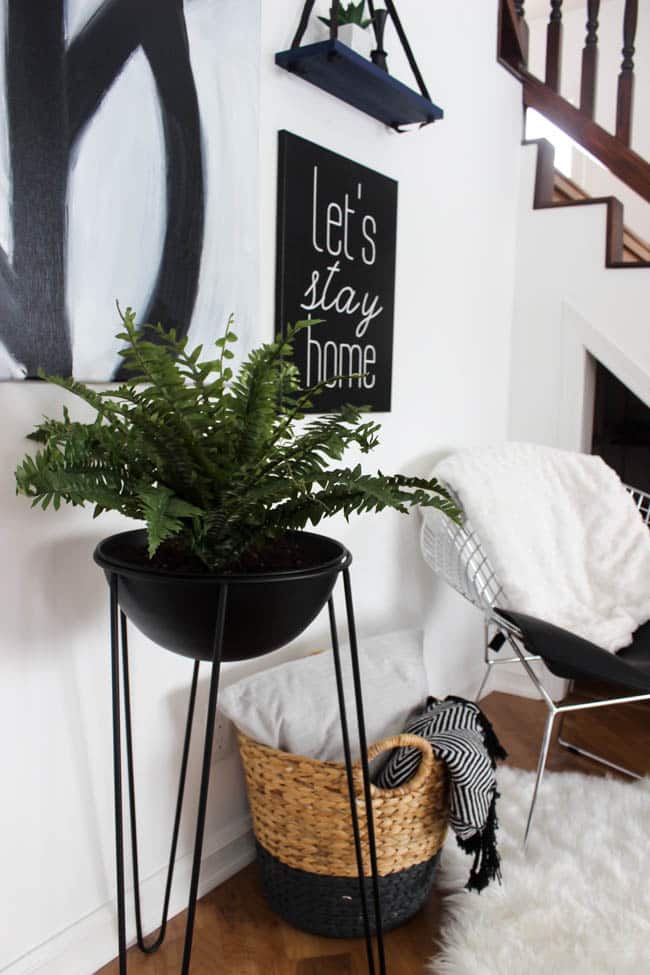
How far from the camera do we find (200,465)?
1059 mm

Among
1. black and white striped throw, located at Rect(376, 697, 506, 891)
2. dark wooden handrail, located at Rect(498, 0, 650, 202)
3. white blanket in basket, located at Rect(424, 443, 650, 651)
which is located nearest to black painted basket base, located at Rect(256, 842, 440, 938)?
black and white striped throw, located at Rect(376, 697, 506, 891)

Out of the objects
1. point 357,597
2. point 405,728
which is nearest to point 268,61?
point 357,597

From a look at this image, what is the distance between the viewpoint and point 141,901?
1.47m

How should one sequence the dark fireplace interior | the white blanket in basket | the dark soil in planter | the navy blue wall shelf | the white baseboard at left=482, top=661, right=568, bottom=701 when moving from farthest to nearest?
the dark fireplace interior, the white baseboard at left=482, top=661, right=568, bottom=701, the white blanket in basket, the navy blue wall shelf, the dark soil in planter

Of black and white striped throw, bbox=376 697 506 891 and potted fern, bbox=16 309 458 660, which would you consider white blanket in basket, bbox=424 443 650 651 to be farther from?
potted fern, bbox=16 309 458 660

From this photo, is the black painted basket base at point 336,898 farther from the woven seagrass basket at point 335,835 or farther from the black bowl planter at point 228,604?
the black bowl planter at point 228,604

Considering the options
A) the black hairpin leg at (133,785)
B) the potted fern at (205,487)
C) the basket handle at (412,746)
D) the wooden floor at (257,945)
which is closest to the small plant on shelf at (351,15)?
the potted fern at (205,487)

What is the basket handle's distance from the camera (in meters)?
1.43

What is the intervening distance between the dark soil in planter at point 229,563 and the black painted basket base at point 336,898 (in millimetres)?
667

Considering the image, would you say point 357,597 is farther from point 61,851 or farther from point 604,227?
→ point 604,227

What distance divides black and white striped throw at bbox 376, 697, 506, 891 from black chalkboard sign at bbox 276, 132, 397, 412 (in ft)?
2.50

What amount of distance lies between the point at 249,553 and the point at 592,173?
4106mm

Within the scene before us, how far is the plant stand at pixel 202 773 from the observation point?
1.00 metres

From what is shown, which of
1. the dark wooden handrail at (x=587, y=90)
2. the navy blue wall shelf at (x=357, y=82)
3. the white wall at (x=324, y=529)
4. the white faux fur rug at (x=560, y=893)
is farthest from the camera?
the dark wooden handrail at (x=587, y=90)
